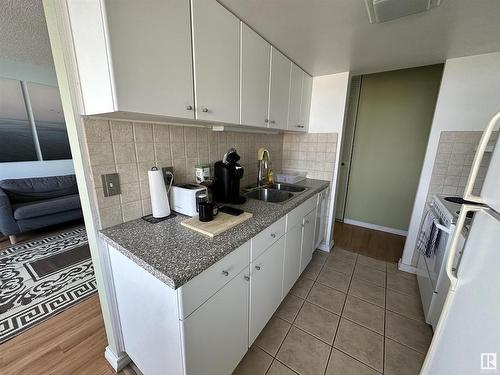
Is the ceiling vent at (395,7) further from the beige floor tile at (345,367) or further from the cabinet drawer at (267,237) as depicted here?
the beige floor tile at (345,367)

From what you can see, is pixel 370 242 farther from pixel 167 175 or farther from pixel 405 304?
pixel 167 175

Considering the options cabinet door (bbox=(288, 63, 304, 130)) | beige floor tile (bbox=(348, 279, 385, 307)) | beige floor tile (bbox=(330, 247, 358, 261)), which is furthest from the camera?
beige floor tile (bbox=(330, 247, 358, 261))

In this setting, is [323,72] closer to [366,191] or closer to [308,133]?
[308,133]

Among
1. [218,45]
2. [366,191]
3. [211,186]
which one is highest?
[218,45]

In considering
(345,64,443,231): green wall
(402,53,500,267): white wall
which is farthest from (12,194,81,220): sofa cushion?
(402,53,500,267): white wall

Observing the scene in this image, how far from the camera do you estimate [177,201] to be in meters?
1.27

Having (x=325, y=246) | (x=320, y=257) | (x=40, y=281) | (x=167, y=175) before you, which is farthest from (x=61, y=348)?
(x=325, y=246)

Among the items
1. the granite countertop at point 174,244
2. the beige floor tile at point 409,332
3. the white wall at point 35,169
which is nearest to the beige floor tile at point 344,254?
the beige floor tile at point 409,332

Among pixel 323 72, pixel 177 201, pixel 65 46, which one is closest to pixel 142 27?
pixel 65 46

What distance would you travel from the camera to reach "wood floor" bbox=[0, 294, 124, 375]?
1229 mm

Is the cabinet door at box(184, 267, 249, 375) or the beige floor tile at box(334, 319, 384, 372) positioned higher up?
the cabinet door at box(184, 267, 249, 375)

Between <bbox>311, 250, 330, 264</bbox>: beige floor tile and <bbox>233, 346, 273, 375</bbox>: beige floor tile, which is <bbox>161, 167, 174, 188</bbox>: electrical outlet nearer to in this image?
<bbox>233, 346, 273, 375</bbox>: beige floor tile

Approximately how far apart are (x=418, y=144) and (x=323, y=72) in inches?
66.5

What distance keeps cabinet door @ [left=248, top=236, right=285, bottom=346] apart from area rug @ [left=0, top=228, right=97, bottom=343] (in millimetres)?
1528
